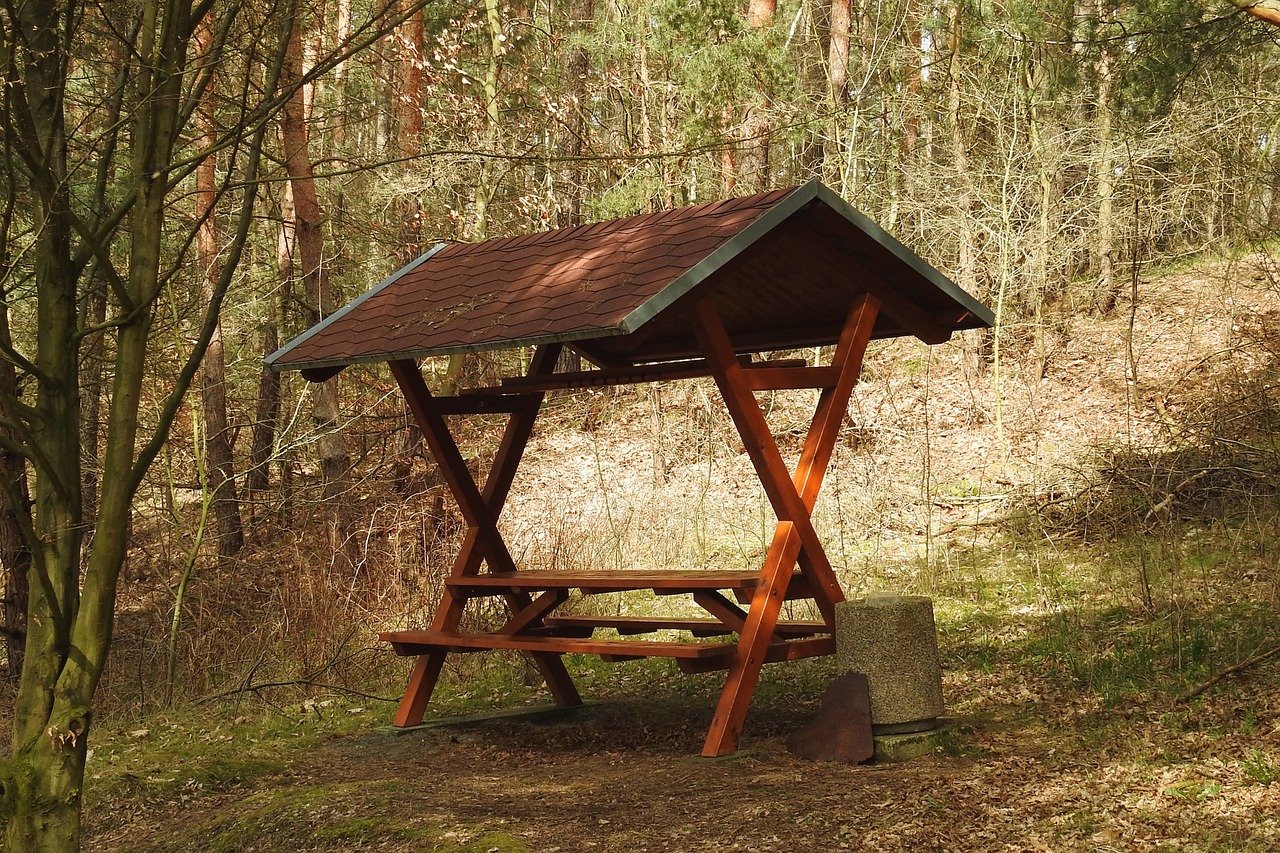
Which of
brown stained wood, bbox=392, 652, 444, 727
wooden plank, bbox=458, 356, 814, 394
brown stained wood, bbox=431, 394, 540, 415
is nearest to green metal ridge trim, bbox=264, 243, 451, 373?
brown stained wood, bbox=431, 394, 540, 415

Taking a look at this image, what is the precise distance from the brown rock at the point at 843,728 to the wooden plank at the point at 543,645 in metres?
0.59

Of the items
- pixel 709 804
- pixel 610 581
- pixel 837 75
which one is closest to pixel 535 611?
pixel 610 581

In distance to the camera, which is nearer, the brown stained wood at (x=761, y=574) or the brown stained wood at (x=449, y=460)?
the brown stained wood at (x=761, y=574)

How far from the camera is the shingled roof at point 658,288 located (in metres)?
5.82

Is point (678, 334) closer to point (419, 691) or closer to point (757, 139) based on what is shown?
point (419, 691)

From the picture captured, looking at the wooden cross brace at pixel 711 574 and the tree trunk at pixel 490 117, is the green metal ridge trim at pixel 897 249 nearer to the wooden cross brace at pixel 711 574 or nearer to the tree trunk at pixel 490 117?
the wooden cross brace at pixel 711 574

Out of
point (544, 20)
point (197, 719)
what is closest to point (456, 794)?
point (197, 719)

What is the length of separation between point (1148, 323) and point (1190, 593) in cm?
968

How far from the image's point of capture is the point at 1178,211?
16.0 metres

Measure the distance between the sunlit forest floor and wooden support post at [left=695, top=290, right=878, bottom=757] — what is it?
29 cm

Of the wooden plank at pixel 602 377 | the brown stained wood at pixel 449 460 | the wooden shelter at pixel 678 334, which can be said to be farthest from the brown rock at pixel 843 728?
the brown stained wood at pixel 449 460

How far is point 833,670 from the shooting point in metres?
8.41

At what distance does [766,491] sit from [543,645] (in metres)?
1.66

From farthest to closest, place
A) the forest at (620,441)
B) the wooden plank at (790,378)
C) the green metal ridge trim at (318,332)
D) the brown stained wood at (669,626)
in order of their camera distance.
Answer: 1. the green metal ridge trim at (318,332)
2. the brown stained wood at (669,626)
3. the wooden plank at (790,378)
4. the forest at (620,441)
